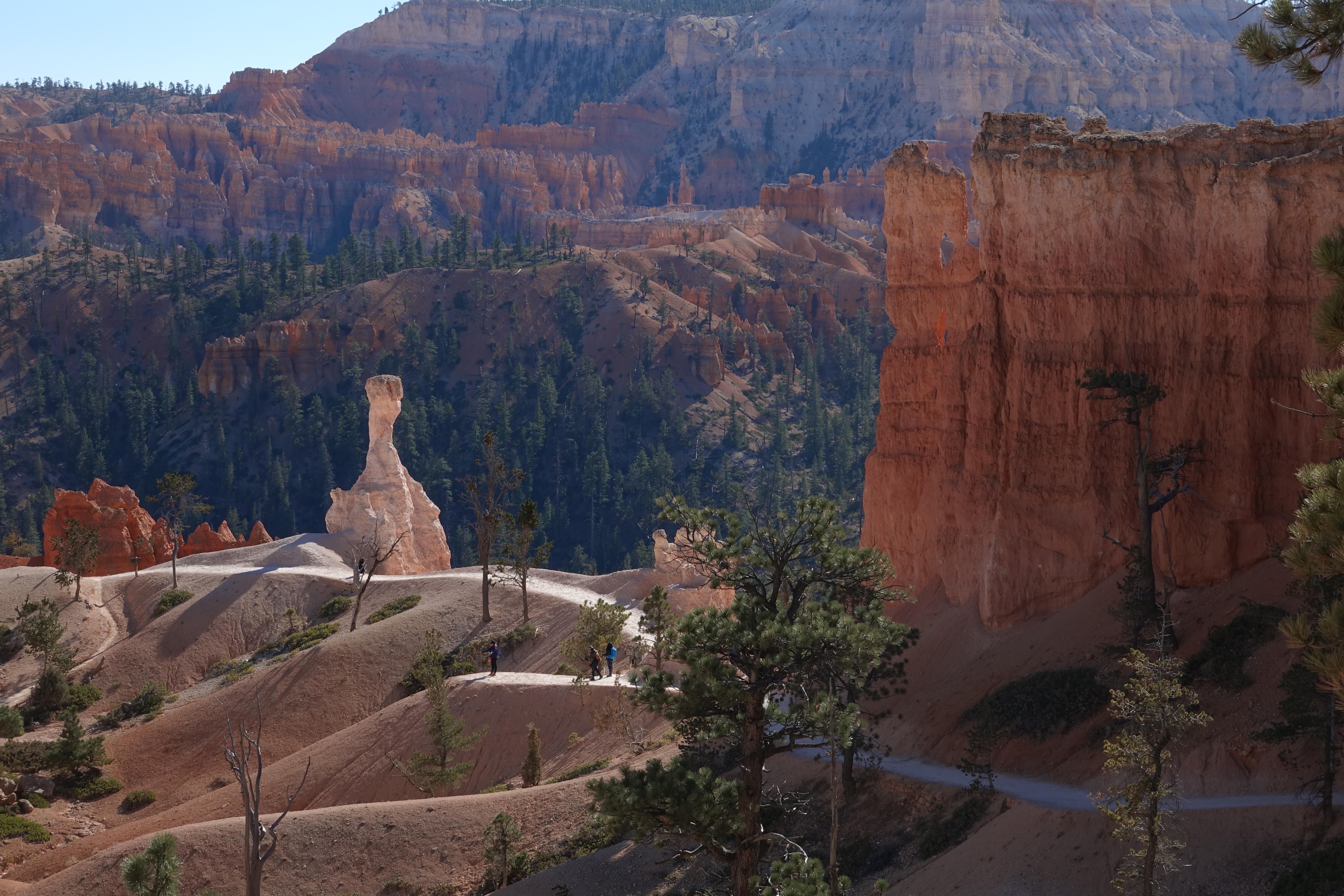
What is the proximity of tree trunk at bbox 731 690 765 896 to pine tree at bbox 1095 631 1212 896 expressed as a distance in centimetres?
555

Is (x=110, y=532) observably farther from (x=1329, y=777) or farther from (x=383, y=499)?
(x=1329, y=777)

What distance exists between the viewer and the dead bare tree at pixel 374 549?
60.1m

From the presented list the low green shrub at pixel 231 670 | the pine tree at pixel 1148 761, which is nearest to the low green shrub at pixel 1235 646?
the pine tree at pixel 1148 761

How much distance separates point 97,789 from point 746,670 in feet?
104

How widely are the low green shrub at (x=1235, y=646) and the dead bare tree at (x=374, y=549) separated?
133ft

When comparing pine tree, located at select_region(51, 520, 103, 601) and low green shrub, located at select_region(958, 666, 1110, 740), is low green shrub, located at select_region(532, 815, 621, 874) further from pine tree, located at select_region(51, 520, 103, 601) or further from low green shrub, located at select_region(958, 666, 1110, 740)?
pine tree, located at select_region(51, 520, 103, 601)

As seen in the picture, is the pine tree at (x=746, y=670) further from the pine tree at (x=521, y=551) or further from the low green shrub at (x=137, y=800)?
the low green shrub at (x=137, y=800)

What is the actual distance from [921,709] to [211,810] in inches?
898

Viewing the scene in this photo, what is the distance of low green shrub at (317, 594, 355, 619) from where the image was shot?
58.6m

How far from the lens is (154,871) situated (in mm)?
27953

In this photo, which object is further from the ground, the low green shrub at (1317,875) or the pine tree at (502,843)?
the low green shrub at (1317,875)

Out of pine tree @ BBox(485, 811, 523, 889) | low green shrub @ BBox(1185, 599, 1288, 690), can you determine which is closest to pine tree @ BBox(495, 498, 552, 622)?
pine tree @ BBox(485, 811, 523, 889)

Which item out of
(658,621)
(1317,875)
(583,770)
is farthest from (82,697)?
(1317,875)

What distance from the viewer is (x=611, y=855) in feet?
99.8
